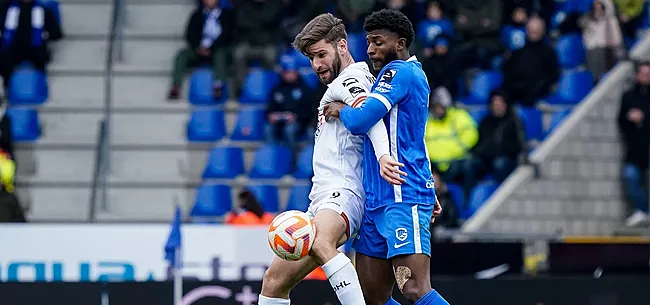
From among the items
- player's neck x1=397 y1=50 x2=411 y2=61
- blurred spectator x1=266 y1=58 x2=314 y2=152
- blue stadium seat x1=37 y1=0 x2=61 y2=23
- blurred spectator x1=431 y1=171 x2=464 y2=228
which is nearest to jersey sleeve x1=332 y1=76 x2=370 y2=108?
player's neck x1=397 y1=50 x2=411 y2=61

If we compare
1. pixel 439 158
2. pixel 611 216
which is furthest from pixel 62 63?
pixel 611 216

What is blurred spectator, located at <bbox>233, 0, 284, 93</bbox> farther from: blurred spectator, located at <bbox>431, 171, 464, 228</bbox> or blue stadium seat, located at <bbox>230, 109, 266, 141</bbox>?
blurred spectator, located at <bbox>431, 171, 464, 228</bbox>

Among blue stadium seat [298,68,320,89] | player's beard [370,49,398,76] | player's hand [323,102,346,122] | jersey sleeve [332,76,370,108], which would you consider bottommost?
blue stadium seat [298,68,320,89]

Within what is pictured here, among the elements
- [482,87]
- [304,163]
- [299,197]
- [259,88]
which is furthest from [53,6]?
[482,87]

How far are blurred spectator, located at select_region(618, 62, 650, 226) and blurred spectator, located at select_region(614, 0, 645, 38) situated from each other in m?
1.35

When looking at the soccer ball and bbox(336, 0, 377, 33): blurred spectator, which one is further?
bbox(336, 0, 377, 33): blurred spectator

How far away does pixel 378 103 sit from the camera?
7.25m

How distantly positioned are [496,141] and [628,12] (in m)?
3.26

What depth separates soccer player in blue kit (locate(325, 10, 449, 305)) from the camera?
23.8 ft

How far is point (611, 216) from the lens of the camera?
1644 cm

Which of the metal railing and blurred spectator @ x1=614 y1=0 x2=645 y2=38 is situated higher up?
blurred spectator @ x1=614 y1=0 x2=645 y2=38

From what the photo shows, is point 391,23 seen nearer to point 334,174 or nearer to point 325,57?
point 325,57

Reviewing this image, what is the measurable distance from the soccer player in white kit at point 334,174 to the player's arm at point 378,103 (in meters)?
0.08

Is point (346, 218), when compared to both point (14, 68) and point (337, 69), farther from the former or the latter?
point (14, 68)
